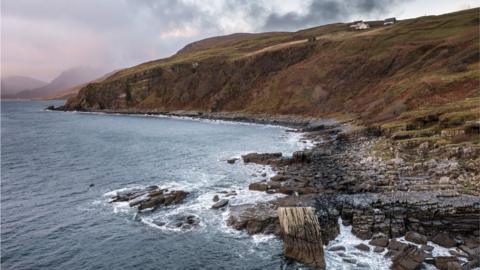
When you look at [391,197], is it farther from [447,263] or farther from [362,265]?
[362,265]

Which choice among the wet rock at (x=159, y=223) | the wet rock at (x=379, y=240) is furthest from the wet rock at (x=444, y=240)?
Result: the wet rock at (x=159, y=223)

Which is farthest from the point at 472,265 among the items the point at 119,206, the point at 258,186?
the point at 119,206

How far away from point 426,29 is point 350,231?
5548 inches

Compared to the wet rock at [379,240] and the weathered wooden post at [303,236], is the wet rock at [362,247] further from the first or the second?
the weathered wooden post at [303,236]

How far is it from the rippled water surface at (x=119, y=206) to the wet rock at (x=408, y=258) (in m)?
8.56

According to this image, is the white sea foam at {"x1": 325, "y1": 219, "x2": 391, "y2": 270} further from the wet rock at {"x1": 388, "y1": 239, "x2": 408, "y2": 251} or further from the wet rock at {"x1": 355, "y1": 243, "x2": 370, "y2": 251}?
the wet rock at {"x1": 388, "y1": 239, "x2": 408, "y2": 251}

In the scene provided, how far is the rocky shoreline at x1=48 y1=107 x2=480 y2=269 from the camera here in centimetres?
2828

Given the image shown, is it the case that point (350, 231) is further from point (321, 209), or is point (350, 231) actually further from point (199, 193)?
point (199, 193)

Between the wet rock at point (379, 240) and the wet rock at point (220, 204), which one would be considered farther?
the wet rock at point (220, 204)

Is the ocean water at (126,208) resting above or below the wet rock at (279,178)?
below

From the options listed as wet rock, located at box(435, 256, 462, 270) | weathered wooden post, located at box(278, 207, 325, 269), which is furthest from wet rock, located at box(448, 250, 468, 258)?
weathered wooden post, located at box(278, 207, 325, 269)

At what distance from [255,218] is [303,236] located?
26.6 feet

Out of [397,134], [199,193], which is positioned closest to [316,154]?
[397,134]

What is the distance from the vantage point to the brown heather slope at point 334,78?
297 feet
